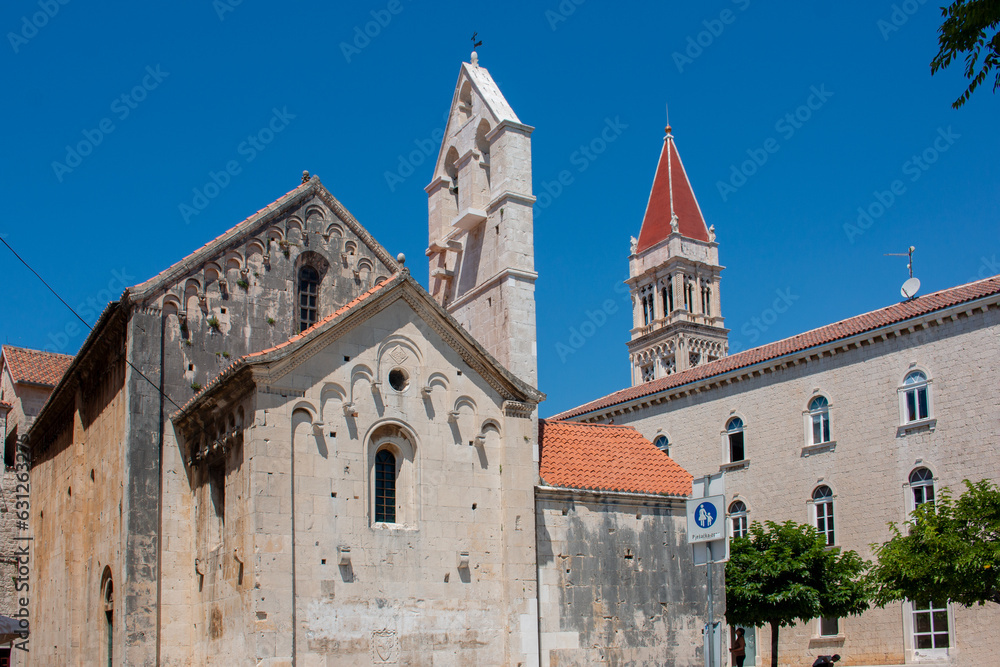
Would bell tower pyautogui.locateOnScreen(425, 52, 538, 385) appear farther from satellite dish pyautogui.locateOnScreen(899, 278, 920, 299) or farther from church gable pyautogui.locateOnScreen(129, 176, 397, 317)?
satellite dish pyautogui.locateOnScreen(899, 278, 920, 299)

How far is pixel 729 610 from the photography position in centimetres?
2964

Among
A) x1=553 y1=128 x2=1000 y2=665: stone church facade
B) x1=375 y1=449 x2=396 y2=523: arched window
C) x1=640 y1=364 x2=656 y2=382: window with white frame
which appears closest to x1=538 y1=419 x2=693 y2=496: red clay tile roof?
x1=375 y1=449 x2=396 y2=523: arched window

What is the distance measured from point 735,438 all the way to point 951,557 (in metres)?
17.0

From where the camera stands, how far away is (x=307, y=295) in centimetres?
2534

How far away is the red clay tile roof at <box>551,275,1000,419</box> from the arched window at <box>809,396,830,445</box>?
2.13m

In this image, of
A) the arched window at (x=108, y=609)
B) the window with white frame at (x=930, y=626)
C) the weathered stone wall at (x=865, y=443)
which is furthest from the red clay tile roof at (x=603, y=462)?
the window with white frame at (x=930, y=626)

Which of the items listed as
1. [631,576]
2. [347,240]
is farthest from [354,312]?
[631,576]

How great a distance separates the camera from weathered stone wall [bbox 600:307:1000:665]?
35.0 m

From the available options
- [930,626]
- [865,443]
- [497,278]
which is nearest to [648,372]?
[865,443]

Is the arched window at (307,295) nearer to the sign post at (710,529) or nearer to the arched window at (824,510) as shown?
the sign post at (710,529)

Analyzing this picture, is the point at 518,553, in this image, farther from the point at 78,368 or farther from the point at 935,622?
the point at 935,622

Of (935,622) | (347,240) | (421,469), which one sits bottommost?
(935,622)

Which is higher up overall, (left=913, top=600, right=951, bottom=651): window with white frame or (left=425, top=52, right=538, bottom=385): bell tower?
(left=425, top=52, right=538, bottom=385): bell tower

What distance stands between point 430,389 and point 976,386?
861 inches
